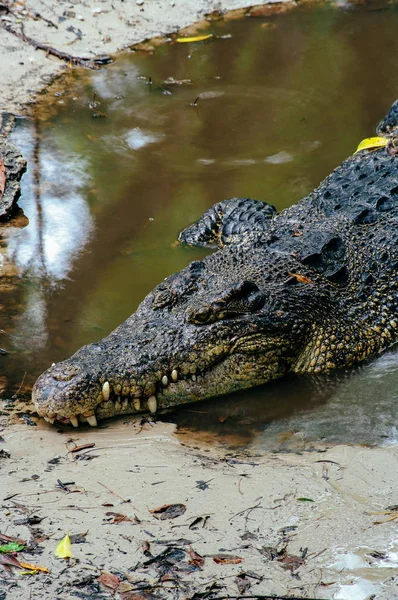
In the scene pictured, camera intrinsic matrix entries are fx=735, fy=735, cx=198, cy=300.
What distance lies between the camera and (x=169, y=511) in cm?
327

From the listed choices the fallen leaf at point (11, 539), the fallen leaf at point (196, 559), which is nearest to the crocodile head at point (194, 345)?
the fallen leaf at point (11, 539)

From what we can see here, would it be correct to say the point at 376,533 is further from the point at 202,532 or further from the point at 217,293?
the point at 217,293

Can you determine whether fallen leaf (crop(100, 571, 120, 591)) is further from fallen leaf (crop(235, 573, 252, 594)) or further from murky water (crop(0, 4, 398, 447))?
murky water (crop(0, 4, 398, 447))

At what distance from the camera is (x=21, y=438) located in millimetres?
4105

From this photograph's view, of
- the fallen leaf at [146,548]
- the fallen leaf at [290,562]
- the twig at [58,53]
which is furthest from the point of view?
the twig at [58,53]

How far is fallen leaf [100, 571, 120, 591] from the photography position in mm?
2639

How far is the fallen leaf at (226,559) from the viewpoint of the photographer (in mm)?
2791

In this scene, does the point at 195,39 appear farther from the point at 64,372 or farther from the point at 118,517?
the point at 118,517

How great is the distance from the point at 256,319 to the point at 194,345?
48 cm

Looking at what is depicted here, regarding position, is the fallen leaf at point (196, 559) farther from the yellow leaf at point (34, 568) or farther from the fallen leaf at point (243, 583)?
the yellow leaf at point (34, 568)

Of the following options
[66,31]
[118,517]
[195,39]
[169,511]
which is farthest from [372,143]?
[118,517]

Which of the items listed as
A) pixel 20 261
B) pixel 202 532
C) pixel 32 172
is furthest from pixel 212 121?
pixel 202 532

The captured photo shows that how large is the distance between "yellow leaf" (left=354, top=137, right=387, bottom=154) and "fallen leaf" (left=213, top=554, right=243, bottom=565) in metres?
5.50

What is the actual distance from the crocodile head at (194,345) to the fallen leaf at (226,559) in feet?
5.29
